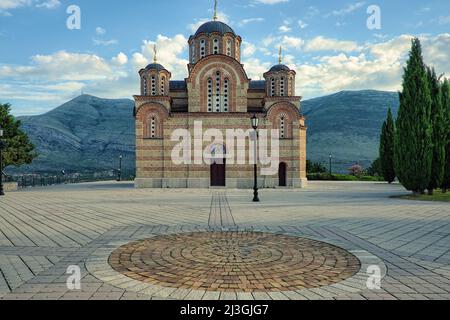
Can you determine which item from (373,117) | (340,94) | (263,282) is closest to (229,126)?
(263,282)

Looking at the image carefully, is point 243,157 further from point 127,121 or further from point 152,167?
point 127,121

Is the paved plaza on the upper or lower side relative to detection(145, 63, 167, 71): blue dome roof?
lower

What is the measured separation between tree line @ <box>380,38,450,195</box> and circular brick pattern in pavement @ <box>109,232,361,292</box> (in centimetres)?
1623

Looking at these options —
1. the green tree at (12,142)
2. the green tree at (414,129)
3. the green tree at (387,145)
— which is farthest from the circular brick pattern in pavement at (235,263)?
the green tree at (387,145)

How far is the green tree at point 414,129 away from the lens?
1952 centimetres

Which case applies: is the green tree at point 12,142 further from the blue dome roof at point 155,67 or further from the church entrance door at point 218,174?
the church entrance door at point 218,174

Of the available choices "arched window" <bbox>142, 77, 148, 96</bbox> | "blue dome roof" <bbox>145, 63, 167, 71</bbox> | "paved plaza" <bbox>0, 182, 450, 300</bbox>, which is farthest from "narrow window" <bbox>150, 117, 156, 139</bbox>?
"paved plaza" <bbox>0, 182, 450, 300</bbox>

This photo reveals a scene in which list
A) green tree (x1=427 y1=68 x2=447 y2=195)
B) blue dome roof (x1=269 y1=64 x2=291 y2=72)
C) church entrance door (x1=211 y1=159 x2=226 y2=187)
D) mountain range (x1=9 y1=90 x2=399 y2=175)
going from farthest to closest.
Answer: mountain range (x1=9 y1=90 x2=399 y2=175) < blue dome roof (x1=269 y1=64 x2=291 y2=72) < church entrance door (x1=211 y1=159 x2=226 y2=187) < green tree (x1=427 y1=68 x2=447 y2=195)

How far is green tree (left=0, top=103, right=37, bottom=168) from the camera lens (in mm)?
24688

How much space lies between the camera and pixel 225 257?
6039mm

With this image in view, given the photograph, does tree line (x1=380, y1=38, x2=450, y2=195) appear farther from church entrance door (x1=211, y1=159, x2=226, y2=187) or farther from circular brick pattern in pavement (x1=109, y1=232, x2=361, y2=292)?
circular brick pattern in pavement (x1=109, y1=232, x2=361, y2=292)

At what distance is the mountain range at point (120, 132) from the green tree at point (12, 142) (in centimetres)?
5175

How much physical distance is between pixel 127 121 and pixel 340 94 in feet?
372
